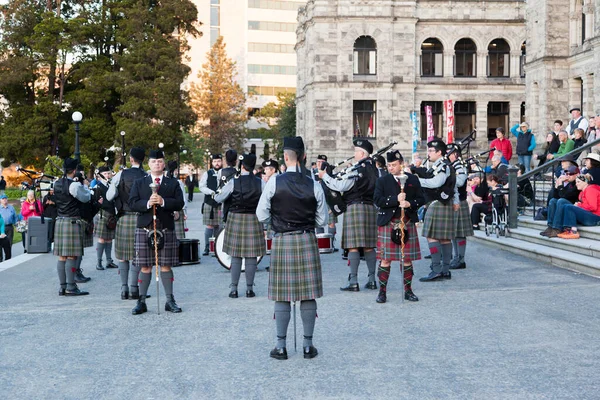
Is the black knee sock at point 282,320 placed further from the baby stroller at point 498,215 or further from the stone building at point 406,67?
the stone building at point 406,67

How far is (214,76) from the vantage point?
70375 mm

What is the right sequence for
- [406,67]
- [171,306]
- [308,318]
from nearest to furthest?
[308,318] → [171,306] → [406,67]

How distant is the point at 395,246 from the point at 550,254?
4.69 metres

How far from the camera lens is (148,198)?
8164mm

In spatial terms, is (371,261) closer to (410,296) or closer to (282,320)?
(410,296)

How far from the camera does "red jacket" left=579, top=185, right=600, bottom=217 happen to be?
1272 cm

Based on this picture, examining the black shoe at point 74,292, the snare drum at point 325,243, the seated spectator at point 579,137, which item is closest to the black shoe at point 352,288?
the black shoe at point 74,292

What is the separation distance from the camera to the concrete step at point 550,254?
1087cm

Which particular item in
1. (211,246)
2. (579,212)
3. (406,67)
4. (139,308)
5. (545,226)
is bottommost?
(139,308)

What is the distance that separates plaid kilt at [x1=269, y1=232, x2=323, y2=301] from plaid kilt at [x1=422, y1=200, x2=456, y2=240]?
15.2ft

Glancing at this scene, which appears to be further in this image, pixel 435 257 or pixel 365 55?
pixel 365 55

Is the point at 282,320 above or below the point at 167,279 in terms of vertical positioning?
below

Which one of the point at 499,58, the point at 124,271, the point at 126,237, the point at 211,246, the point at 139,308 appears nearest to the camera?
the point at 139,308

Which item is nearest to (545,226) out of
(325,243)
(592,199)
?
(592,199)
